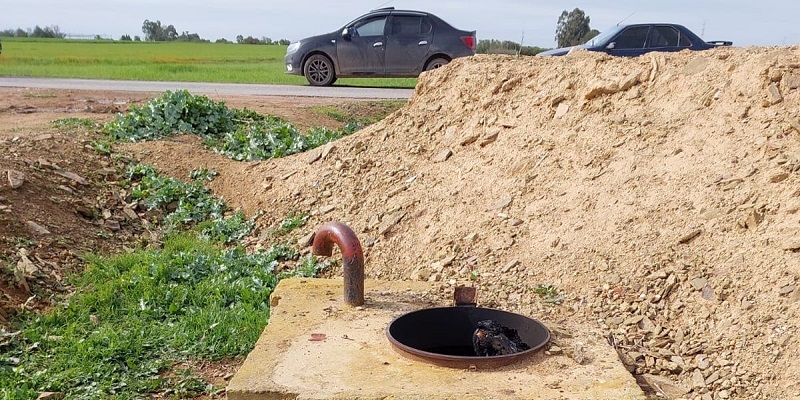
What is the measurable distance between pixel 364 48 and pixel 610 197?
380 inches

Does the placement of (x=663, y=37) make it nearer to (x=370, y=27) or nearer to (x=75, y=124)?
(x=370, y=27)

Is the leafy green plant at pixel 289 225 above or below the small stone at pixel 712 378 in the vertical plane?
above

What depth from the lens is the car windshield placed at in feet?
41.8

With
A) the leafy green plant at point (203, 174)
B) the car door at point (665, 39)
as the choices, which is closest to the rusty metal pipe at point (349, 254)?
the leafy green plant at point (203, 174)

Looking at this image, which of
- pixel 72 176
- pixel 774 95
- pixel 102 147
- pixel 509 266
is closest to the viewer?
pixel 509 266

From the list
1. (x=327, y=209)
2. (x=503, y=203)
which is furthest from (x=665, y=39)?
(x=503, y=203)

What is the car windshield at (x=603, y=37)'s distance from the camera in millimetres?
12742

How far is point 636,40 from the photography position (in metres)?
12.7

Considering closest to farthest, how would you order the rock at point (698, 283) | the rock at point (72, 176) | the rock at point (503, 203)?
the rock at point (698, 283) < the rock at point (503, 203) < the rock at point (72, 176)

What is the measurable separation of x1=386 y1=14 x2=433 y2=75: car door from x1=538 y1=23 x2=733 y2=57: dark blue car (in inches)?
88.3

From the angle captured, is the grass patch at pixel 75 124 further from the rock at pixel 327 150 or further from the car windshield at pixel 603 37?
the car windshield at pixel 603 37

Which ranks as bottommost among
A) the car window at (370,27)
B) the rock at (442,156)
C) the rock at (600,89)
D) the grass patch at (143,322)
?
the grass patch at (143,322)

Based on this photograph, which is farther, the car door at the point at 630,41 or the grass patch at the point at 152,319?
the car door at the point at 630,41

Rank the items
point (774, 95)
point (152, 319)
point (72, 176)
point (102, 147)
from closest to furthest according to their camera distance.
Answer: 1. point (152, 319)
2. point (774, 95)
3. point (72, 176)
4. point (102, 147)
